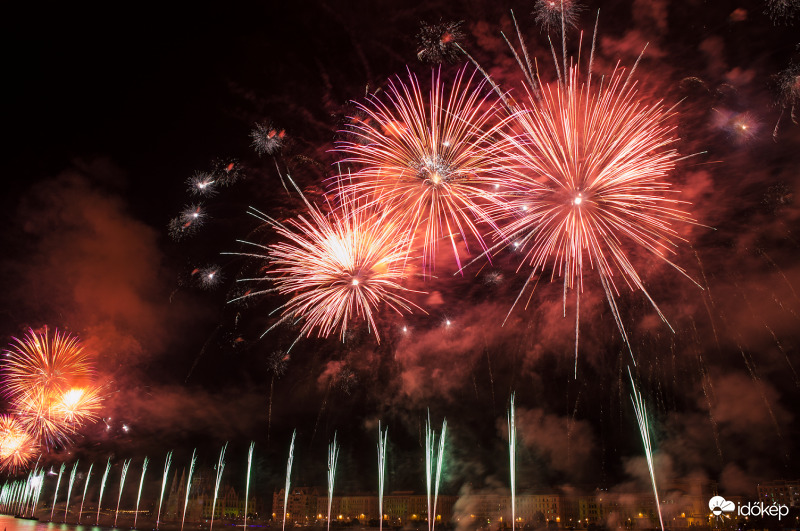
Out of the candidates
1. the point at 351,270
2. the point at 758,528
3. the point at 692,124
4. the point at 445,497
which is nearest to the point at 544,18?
the point at 692,124

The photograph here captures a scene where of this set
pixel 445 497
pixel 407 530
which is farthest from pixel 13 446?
pixel 445 497

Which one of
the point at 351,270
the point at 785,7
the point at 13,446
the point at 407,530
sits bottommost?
the point at 407,530

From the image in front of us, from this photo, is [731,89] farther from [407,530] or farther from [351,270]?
[407,530]

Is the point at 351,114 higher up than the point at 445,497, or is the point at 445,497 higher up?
the point at 351,114

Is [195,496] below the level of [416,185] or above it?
below

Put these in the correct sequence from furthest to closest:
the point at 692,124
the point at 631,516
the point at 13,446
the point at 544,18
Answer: the point at 631,516 → the point at 13,446 → the point at 692,124 → the point at 544,18

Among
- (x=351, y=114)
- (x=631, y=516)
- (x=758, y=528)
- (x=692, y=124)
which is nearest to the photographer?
(x=692, y=124)

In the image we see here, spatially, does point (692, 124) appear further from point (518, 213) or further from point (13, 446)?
point (13, 446)

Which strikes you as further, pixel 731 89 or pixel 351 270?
pixel 351 270

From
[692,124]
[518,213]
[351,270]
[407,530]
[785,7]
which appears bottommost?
[407,530]

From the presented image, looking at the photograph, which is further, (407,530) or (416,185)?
(407,530)
